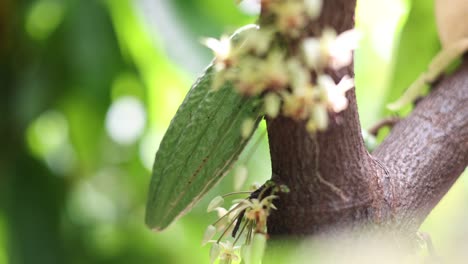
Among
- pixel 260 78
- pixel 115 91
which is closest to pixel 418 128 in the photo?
pixel 260 78

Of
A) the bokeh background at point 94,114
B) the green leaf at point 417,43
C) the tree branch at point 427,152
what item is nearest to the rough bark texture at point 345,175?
the tree branch at point 427,152

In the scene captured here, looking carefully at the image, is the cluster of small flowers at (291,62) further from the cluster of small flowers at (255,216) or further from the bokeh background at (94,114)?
the bokeh background at (94,114)

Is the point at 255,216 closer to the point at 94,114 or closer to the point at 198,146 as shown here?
the point at 198,146

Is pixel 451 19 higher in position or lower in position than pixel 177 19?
lower

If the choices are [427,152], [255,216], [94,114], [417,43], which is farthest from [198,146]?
[94,114]

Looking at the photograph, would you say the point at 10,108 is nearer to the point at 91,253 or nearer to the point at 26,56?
the point at 26,56

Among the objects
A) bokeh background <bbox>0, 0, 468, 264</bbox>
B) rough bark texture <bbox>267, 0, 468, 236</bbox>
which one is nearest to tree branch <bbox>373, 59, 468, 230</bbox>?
rough bark texture <bbox>267, 0, 468, 236</bbox>
